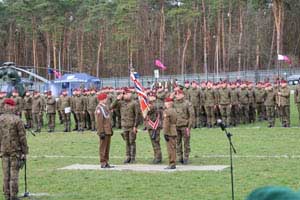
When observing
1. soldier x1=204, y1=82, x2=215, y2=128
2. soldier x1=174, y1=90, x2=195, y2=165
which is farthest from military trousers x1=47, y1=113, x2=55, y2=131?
soldier x1=174, y1=90, x2=195, y2=165

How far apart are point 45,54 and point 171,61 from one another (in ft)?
57.4

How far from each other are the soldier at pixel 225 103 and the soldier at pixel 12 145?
17.0 m

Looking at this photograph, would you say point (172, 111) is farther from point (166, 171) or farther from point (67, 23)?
point (67, 23)

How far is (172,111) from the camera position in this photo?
15.9 meters

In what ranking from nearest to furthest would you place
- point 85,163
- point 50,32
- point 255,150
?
point 85,163, point 255,150, point 50,32

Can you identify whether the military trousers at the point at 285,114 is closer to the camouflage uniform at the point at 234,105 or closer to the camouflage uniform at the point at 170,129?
the camouflage uniform at the point at 234,105

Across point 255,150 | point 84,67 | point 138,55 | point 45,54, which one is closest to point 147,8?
point 138,55

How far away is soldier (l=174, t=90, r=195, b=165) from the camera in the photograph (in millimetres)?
16484

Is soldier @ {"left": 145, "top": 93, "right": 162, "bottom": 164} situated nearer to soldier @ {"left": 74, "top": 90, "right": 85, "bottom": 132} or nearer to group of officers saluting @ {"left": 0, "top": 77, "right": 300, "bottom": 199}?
group of officers saluting @ {"left": 0, "top": 77, "right": 300, "bottom": 199}

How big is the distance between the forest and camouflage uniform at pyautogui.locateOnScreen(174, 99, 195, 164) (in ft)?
162

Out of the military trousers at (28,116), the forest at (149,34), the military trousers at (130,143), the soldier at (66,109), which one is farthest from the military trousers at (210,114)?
the forest at (149,34)

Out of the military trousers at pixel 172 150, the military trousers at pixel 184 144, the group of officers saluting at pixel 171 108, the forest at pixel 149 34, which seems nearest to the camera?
the military trousers at pixel 172 150

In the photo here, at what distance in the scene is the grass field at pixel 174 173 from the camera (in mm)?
12242

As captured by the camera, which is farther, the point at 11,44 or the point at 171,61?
the point at 11,44
